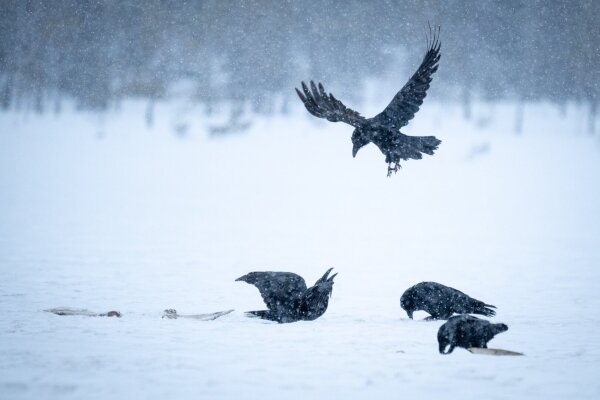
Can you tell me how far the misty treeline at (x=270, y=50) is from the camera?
33219 millimetres

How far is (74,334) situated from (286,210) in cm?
1287

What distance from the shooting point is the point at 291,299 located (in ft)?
18.6

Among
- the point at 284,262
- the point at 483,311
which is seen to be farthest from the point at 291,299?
the point at 284,262

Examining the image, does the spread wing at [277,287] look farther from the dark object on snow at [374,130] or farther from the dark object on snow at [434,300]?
the dark object on snow at [374,130]

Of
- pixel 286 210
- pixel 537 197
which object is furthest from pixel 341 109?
pixel 537 197

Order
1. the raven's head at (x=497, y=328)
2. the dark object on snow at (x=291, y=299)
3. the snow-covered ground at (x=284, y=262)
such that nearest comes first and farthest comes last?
1. the snow-covered ground at (x=284, y=262)
2. the raven's head at (x=497, y=328)
3. the dark object on snow at (x=291, y=299)

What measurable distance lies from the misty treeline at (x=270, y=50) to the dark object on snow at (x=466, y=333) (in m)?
29.6

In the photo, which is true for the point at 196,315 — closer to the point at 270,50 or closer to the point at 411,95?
the point at 411,95

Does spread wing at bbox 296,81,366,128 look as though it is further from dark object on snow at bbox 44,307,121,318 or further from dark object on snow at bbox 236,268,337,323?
dark object on snow at bbox 44,307,121,318

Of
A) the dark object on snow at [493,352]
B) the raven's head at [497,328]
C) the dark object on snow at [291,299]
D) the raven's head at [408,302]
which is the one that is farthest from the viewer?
the raven's head at [408,302]

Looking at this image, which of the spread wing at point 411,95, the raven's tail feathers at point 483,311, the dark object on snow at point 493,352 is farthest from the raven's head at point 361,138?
the dark object on snow at point 493,352

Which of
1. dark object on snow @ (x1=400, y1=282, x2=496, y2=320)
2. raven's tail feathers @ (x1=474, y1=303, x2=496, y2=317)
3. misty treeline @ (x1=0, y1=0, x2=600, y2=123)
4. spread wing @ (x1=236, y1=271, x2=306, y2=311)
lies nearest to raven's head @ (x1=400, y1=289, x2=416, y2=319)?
dark object on snow @ (x1=400, y1=282, x2=496, y2=320)

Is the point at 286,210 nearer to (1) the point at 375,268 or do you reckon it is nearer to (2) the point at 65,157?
(1) the point at 375,268

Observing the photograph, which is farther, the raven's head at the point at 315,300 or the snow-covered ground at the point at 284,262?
the raven's head at the point at 315,300
